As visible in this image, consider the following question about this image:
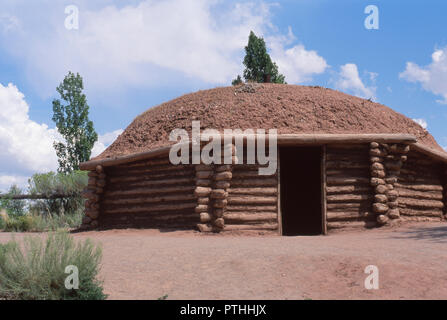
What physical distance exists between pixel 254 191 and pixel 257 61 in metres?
14.9

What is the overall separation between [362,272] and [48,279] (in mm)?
3909

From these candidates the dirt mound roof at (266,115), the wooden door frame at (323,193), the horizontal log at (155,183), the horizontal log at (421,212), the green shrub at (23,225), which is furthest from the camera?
the green shrub at (23,225)

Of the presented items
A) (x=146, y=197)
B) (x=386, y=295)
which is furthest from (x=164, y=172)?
(x=386, y=295)

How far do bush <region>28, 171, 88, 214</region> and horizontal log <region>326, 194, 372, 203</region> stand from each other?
11.9m

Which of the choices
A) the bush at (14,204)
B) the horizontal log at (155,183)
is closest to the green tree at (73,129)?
the bush at (14,204)

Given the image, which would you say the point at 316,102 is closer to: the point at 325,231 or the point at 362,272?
the point at 325,231

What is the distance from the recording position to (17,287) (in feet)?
15.5

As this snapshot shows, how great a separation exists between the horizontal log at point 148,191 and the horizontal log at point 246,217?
4.00 ft

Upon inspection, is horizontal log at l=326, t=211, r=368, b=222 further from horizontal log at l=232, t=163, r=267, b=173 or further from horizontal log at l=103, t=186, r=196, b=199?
horizontal log at l=103, t=186, r=196, b=199

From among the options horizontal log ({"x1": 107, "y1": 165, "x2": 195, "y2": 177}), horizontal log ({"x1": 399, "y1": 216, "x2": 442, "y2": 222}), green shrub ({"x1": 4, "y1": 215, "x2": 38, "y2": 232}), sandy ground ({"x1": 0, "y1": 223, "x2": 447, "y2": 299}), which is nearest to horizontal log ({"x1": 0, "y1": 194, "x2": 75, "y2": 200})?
green shrub ({"x1": 4, "y1": 215, "x2": 38, "y2": 232})

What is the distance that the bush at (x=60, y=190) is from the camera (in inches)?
727

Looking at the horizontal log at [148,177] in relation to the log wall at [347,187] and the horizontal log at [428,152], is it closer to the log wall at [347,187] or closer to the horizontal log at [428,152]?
the log wall at [347,187]

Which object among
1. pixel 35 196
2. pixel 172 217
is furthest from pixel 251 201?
pixel 35 196
